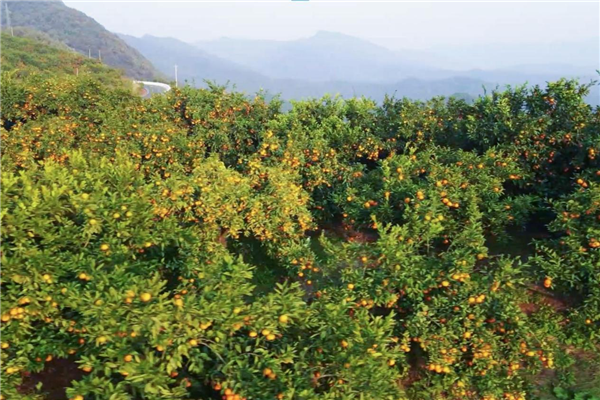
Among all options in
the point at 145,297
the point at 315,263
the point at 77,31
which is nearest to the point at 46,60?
the point at 315,263

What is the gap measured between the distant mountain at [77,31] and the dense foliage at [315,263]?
63.0 m

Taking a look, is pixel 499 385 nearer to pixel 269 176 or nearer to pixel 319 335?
pixel 319 335

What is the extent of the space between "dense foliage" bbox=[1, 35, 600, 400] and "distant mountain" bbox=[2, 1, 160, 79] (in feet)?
207

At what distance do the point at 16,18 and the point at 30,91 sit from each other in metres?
89.0

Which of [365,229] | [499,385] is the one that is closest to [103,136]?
[365,229]

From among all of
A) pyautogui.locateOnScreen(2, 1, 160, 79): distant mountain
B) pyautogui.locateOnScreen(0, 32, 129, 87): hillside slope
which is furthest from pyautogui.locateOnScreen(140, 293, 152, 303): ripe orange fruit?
pyautogui.locateOnScreen(2, 1, 160, 79): distant mountain

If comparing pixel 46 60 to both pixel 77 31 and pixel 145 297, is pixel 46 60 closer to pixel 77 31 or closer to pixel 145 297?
pixel 145 297

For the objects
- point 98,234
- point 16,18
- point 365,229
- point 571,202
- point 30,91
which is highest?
point 16,18

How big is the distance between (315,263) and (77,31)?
87.6 m

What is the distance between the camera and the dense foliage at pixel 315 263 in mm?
2797

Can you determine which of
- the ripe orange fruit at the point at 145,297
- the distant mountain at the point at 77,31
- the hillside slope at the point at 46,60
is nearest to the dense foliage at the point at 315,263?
the ripe orange fruit at the point at 145,297

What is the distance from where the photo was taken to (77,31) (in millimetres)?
77000

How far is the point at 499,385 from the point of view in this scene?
3.60 meters

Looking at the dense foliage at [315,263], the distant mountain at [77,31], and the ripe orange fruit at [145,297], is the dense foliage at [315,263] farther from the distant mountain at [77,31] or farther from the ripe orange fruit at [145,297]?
the distant mountain at [77,31]
